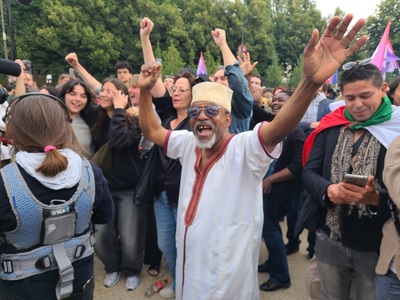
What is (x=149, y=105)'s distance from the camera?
2.37 meters

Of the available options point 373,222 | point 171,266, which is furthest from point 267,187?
point 373,222

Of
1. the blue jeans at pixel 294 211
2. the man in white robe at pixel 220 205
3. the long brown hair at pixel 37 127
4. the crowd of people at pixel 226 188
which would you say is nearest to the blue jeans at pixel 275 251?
the crowd of people at pixel 226 188

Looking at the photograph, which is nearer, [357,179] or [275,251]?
[357,179]

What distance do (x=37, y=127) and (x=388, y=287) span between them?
1.96 meters

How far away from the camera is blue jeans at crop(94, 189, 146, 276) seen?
3.41 m

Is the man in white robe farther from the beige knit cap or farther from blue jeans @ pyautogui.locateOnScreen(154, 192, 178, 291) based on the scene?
blue jeans @ pyautogui.locateOnScreen(154, 192, 178, 291)

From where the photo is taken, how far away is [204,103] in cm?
206

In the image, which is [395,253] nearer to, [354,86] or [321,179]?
[321,179]

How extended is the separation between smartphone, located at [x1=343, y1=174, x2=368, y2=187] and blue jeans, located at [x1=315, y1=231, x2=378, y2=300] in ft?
1.90

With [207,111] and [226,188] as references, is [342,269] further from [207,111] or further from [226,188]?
[207,111]

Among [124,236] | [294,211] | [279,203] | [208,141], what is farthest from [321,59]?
[294,211]

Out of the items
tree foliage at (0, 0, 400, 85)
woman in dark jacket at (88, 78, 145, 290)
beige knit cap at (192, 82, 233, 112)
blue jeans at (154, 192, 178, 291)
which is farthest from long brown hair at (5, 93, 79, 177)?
tree foliage at (0, 0, 400, 85)

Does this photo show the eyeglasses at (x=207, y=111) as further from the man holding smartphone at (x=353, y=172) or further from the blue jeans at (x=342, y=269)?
the blue jeans at (x=342, y=269)

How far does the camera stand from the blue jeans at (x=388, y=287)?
1.70m
